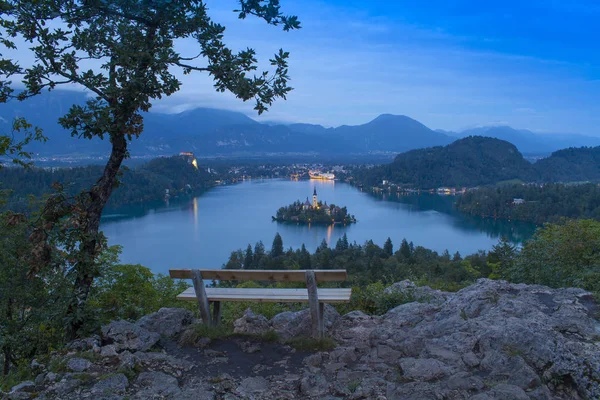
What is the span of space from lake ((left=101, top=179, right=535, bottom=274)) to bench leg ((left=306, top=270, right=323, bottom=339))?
29.6 m

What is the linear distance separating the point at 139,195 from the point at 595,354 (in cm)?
7723

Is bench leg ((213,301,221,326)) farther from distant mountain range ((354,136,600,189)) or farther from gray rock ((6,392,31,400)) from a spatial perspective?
distant mountain range ((354,136,600,189))

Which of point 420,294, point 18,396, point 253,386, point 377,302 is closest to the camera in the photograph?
point 18,396

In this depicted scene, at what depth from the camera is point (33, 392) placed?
9.82 feet

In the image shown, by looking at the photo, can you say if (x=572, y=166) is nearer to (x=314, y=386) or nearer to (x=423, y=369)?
(x=423, y=369)

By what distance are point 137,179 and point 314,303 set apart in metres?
81.8

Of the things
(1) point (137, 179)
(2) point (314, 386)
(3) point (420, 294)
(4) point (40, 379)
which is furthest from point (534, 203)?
(4) point (40, 379)

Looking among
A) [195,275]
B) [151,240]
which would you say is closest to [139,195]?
[151,240]

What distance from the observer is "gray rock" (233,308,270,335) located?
4453 millimetres

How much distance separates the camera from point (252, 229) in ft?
178

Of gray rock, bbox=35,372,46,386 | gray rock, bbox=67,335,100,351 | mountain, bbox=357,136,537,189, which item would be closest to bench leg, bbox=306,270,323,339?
gray rock, bbox=67,335,100,351

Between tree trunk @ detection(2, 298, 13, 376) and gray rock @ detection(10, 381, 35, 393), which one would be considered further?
tree trunk @ detection(2, 298, 13, 376)

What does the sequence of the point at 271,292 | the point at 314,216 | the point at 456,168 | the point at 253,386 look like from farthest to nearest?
1. the point at 456,168
2. the point at 314,216
3. the point at 271,292
4. the point at 253,386

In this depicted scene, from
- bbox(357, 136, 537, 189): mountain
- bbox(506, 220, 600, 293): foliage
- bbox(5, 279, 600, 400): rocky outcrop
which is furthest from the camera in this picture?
bbox(357, 136, 537, 189): mountain
